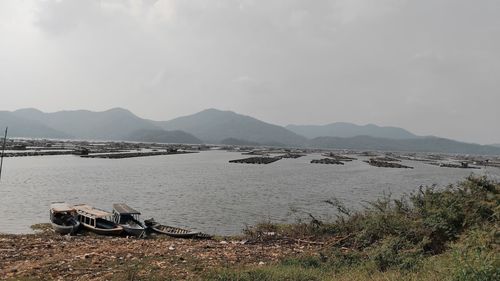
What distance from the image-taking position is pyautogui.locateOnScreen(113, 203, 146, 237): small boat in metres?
24.1

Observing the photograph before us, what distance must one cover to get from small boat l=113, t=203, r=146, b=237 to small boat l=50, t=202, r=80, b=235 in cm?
251

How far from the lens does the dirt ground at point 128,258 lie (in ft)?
39.8

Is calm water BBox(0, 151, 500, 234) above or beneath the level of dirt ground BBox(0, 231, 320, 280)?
Result: beneath

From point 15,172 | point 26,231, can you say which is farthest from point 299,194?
point 15,172

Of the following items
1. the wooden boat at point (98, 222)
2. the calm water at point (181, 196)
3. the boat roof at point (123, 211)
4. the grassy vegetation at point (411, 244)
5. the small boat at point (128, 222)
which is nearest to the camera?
the grassy vegetation at point (411, 244)

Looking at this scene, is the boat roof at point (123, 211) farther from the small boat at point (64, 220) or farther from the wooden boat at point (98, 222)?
the small boat at point (64, 220)

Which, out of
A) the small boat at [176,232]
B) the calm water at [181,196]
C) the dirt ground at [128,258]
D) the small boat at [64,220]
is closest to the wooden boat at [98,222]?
the small boat at [64,220]

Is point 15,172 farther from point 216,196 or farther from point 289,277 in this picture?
point 289,277

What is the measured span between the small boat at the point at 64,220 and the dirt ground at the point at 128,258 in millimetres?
5180

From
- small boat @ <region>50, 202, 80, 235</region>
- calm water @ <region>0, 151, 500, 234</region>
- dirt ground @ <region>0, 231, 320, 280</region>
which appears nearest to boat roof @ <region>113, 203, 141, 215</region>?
small boat @ <region>50, 202, 80, 235</region>

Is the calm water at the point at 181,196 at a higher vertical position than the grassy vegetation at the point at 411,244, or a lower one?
lower

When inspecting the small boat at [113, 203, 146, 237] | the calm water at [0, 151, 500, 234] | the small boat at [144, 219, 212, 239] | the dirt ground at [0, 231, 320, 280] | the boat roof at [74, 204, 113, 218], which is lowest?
the calm water at [0, 151, 500, 234]

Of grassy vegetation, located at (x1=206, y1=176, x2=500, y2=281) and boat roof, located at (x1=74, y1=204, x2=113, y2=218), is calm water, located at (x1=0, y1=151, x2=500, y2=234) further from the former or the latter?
grassy vegetation, located at (x1=206, y1=176, x2=500, y2=281)

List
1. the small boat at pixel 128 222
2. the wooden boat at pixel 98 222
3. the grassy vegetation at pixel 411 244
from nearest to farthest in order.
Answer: the grassy vegetation at pixel 411 244 → the small boat at pixel 128 222 → the wooden boat at pixel 98 222
